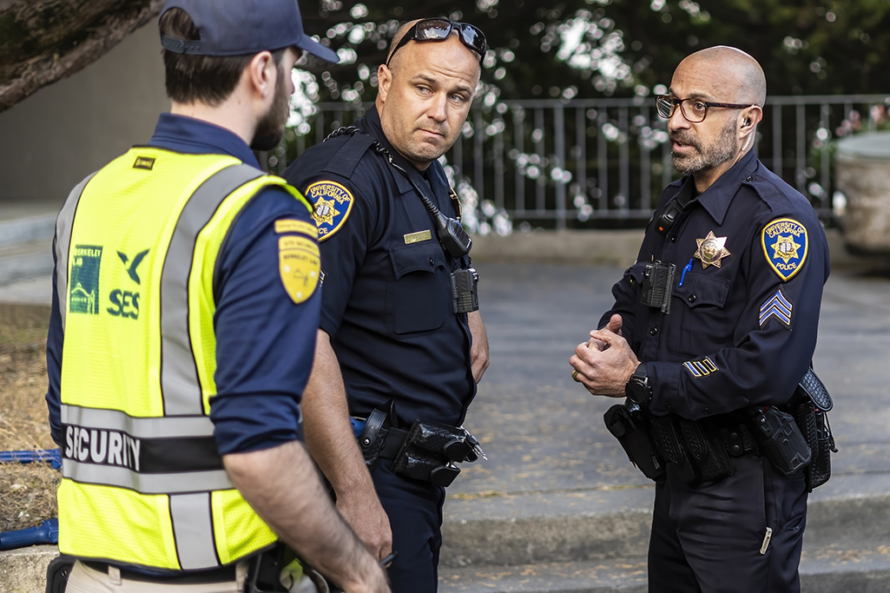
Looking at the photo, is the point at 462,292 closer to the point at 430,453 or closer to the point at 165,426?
the point at 430,453

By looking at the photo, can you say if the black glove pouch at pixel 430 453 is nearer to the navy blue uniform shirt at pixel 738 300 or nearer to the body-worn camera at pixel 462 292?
the body-worn camera at pixel 462 292

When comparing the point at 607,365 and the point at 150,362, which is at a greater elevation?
the point at 150,362

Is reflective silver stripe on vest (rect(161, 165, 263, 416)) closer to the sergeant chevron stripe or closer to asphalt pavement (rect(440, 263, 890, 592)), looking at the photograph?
the sergeant chevron stripe

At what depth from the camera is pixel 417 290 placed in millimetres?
2428

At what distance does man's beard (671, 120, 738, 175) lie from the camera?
282cm

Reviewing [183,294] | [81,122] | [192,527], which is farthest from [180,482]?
[81,122]

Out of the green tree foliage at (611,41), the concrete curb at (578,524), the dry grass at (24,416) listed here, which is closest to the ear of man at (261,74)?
the dry grass at (24,416)

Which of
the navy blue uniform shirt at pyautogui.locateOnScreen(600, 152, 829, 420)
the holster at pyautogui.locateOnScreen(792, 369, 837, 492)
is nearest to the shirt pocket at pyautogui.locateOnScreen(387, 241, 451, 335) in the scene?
the navy blue uniform shirt at pyautogui.locateOnScreen(600, 152, 829, 420)

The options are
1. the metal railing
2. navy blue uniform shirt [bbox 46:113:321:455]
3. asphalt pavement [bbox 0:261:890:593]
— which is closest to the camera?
navy blue uniform shirt [bbox 46:113:321:455]

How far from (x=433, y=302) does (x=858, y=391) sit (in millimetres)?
3782

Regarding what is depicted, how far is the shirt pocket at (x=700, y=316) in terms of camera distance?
2.71 metres

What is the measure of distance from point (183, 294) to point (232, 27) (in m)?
0.44

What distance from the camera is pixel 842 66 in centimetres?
1052

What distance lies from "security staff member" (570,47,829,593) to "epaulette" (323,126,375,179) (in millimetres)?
851
